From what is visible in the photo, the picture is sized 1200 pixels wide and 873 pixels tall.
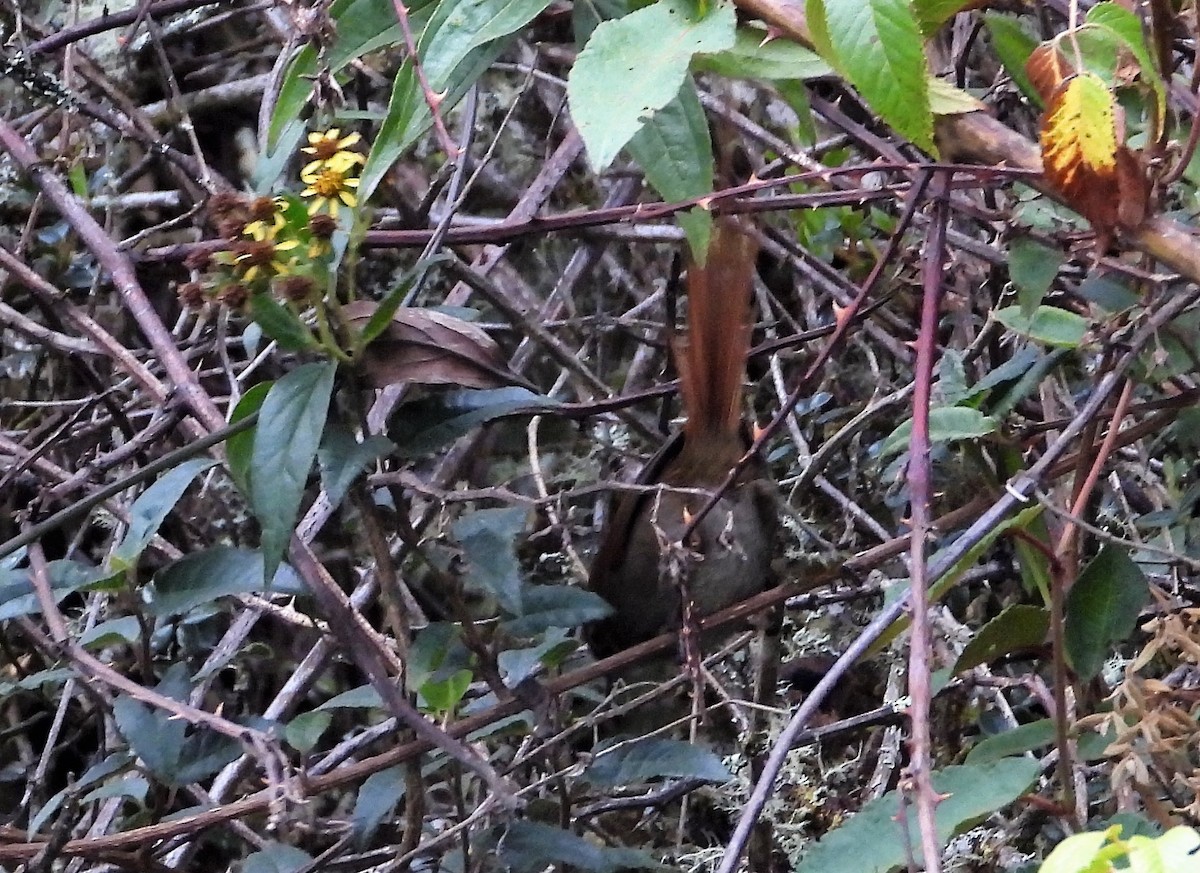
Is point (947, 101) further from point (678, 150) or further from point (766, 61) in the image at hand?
point (678, 150)

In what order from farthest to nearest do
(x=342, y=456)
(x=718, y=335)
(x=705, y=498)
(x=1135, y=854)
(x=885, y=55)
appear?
(x=718, y=335), (x=705, y=498), (x=342, y=456), (x=885, y=55), (x=1135, y=854)

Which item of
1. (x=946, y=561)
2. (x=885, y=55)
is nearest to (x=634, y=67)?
(x=885, y=55)

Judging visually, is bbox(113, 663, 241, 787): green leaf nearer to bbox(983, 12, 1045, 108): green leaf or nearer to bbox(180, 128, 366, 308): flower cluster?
bbox(180, 128, 366, 308): flower cluster

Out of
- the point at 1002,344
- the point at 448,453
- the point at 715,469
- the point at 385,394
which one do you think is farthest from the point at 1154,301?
the point at 448,453

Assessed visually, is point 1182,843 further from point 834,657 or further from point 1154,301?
point 834,657

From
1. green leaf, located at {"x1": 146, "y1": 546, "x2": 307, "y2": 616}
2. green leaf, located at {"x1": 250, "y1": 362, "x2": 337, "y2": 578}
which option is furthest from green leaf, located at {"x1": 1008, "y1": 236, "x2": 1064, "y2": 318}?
green leaf, located at {"x1": 146, "y1": 546, "x2": 307, "y2": 616}

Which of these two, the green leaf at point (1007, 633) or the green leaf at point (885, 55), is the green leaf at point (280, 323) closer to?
the green leaf at point (885, 55)
